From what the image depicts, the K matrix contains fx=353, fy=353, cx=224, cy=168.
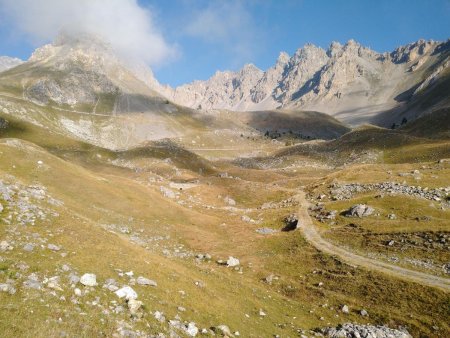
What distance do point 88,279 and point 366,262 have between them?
1403 inches

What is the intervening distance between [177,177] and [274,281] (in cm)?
9010

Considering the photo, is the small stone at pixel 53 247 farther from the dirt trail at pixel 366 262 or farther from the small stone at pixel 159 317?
the dirt trail at pixel 366 262

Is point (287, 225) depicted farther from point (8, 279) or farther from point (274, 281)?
point (8, 279)

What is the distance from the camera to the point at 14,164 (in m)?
55.7

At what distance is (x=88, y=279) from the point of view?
22.1m

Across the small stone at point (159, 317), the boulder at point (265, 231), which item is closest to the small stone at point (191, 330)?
the small stone at point (159, 317)

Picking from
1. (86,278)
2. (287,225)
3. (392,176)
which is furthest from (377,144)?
(86,278)

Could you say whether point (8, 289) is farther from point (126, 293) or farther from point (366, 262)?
point (366, 262)

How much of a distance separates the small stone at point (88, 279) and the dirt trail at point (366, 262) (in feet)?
107

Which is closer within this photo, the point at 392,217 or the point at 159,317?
the point at 159,317

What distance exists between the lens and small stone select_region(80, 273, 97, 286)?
21.8 m

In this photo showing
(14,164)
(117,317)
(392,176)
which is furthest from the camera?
(392,176)

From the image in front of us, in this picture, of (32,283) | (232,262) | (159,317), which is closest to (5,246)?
(32,283)

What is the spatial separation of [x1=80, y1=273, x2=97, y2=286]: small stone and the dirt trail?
107 feet
